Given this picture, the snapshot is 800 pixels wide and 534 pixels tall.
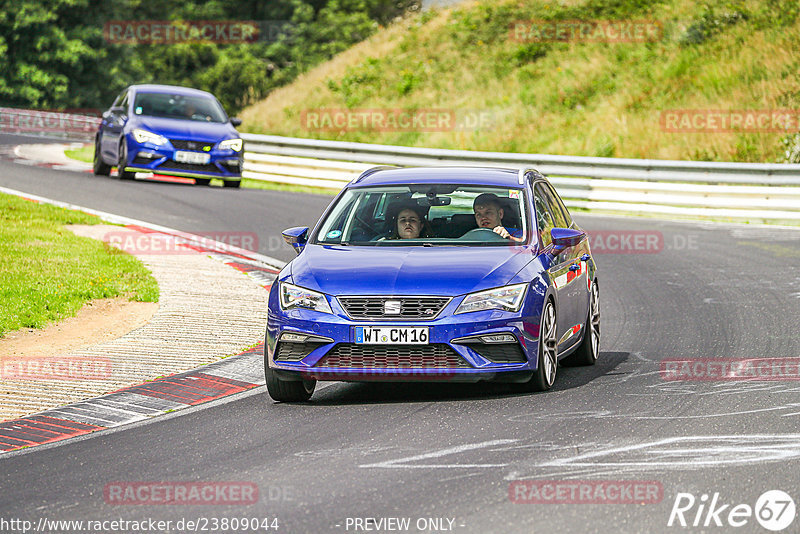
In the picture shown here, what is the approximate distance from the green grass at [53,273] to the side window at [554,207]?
175 inches

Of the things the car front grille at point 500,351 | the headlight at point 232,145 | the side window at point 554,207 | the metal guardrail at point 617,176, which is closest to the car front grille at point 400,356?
the car front grille at point 500,351

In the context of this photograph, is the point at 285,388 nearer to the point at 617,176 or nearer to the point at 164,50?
the point at 617,176

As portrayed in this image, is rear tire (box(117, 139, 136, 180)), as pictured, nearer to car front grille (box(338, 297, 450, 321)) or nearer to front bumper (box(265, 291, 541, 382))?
front bumper (box(265, 291, 541, 382))

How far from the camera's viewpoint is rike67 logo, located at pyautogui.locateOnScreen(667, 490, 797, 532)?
18.7 ft

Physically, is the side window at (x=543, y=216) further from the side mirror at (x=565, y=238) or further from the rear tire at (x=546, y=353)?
the rear tire at (x=546, y=353)

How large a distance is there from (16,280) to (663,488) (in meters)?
8.96

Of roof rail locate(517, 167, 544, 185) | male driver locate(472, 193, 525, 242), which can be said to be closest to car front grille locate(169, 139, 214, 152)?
roof rail locate(517, 167, 544, 185)

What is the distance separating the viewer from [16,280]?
44.1 feet

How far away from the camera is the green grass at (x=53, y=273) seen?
12.1 meters

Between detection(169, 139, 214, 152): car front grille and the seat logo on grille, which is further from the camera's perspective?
detection(169, 139, 214, 152): car front grille

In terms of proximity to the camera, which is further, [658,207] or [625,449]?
[658,207]

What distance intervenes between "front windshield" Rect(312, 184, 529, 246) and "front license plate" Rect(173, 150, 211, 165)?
14000 mm

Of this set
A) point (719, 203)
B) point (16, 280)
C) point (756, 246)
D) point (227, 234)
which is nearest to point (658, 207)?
point (719, 203)

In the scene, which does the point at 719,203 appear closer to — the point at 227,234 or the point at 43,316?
the point at 227,234
